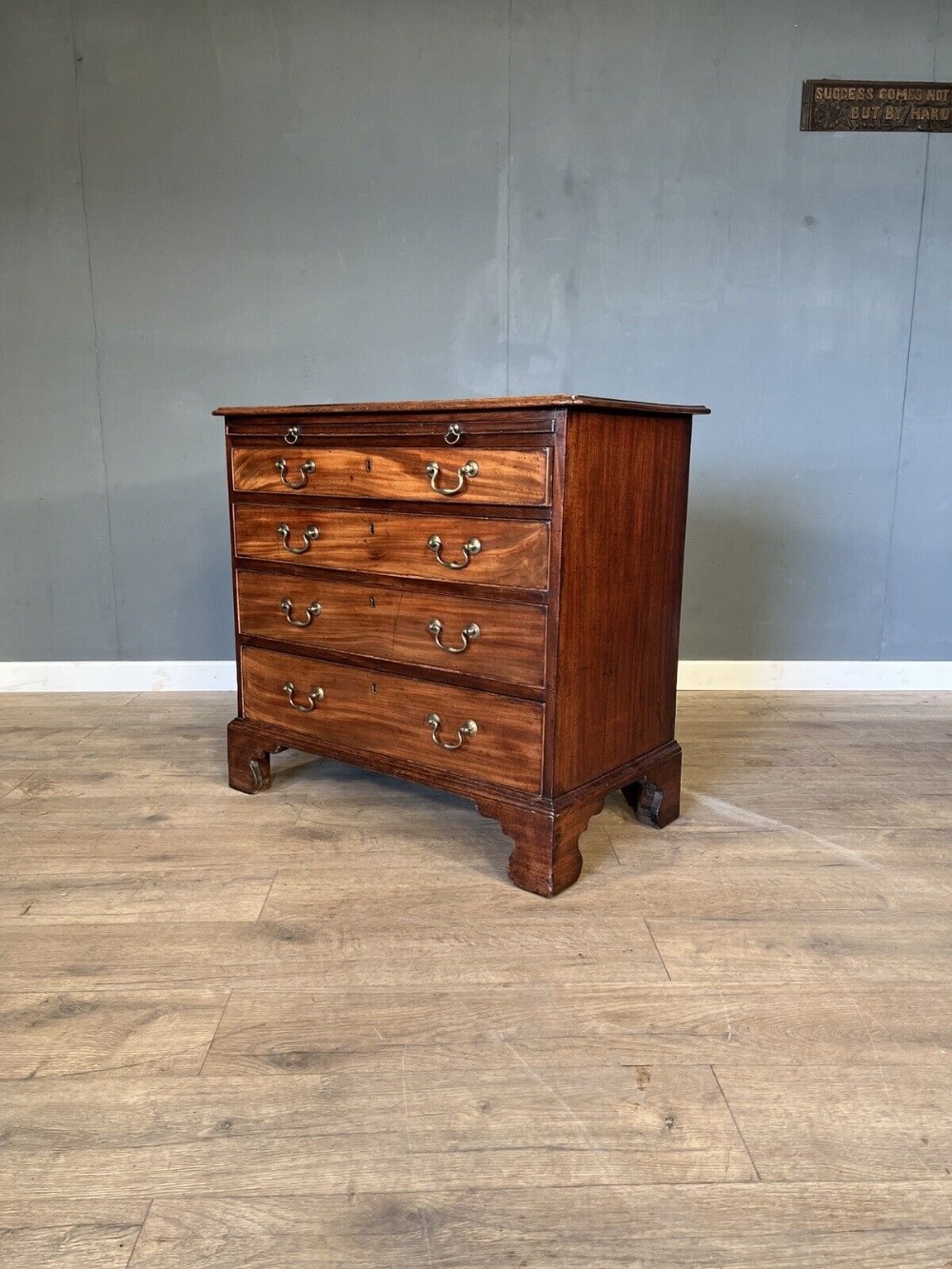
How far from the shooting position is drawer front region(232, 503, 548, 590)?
1518 mm

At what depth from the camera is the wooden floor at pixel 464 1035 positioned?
2.89ft

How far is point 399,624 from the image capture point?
1.72m

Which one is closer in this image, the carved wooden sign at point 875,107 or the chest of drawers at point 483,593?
the chest of drawers at point 483,593

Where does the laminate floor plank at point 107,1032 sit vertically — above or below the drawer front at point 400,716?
below

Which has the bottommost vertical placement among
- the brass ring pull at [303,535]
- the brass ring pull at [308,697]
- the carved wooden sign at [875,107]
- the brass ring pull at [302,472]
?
the brass ring pull at [308,697]

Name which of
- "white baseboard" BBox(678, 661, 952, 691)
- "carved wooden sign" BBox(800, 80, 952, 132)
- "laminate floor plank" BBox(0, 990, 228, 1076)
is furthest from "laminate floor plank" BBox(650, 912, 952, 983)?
"carved wooden sign" BBox(800, 80, 952, 132)

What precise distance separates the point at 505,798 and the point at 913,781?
1.13 metres

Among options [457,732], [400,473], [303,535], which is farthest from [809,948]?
[303,535]

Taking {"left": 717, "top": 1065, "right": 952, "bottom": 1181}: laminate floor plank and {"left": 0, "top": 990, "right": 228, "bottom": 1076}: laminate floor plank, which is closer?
{"left": 717, "top": 1065, "right": 952, "bottom": 1181}: laminate floor plank

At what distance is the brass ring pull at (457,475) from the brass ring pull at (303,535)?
34cm

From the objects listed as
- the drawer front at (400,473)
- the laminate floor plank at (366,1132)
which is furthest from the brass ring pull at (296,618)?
the laminate floor plank at (366,1132)

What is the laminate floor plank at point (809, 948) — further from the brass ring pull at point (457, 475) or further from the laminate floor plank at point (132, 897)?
the brass ring pull at point (457, 475)

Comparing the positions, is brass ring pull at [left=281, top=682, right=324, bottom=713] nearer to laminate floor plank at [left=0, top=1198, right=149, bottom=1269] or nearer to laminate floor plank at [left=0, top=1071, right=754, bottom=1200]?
laminate floor plank at [left=0, top=1071, right=754, bottom=1200]

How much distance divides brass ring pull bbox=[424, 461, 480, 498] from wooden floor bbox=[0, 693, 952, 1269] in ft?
2.33
